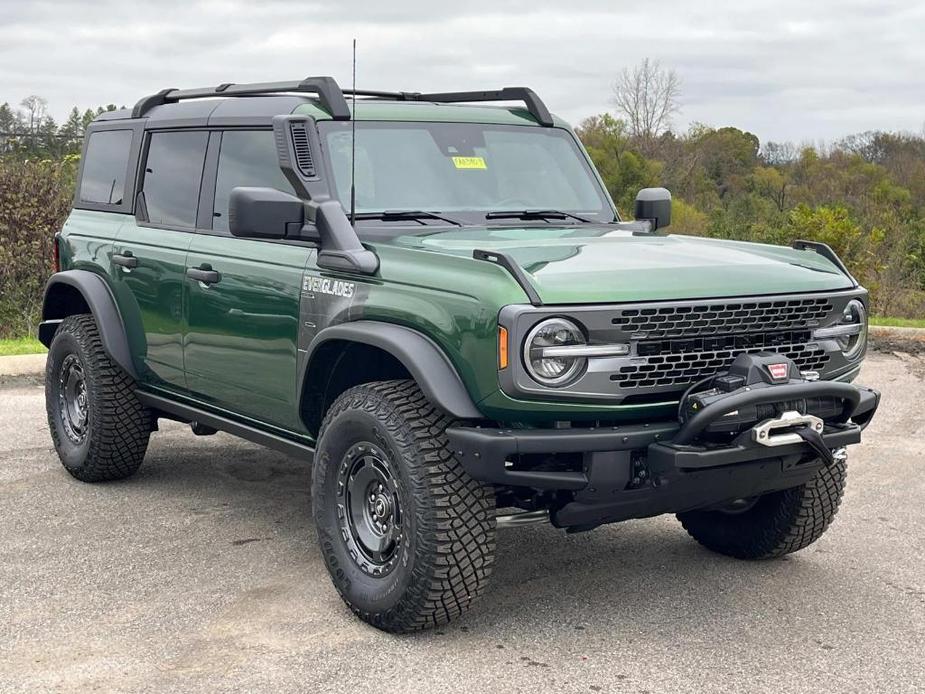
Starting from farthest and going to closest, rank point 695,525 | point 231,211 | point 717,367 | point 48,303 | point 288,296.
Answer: point 48,303, point 695,525, point 288,296, point 231,211, point 717,367

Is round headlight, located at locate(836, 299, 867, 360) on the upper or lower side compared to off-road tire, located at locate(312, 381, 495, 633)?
upper

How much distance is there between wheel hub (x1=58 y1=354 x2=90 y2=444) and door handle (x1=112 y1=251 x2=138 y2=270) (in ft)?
2.50

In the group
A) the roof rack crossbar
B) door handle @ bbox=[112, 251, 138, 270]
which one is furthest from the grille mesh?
door handle @ bbox=[112, 251, 138, 270]

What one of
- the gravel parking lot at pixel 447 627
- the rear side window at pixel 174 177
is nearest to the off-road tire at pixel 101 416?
the gravel parking lot at pixel 447 627

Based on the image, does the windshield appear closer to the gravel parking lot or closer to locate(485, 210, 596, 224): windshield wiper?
locate(485, 210, 596, 224): windshield wiper

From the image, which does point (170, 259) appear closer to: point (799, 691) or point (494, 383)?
point (494, 383)

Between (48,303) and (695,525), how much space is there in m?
3.98

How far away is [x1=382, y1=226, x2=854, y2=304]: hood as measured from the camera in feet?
13.8

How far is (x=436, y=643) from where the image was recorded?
446 centimetres

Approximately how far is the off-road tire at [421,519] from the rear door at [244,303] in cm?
72

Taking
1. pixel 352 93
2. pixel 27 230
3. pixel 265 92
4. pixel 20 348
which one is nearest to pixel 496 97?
pixel 352 93

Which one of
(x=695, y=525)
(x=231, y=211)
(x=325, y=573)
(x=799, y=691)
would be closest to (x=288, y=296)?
(x=231, y=211)

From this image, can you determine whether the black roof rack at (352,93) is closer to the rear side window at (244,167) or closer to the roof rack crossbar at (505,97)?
the roof rack crossbar at (505,97)

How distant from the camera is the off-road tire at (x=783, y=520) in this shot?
5223 millimetres
